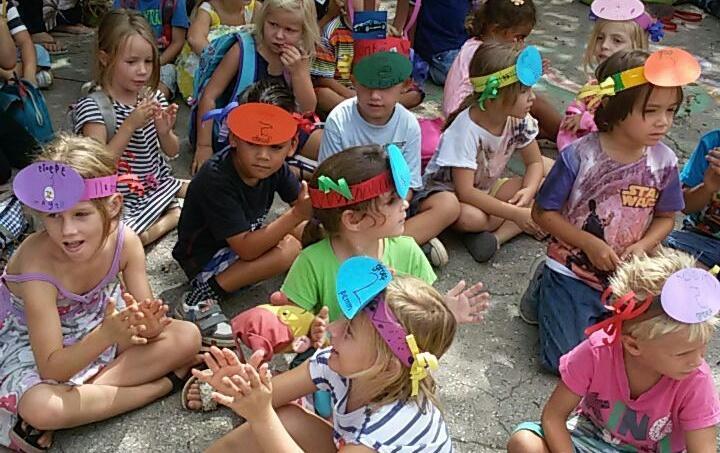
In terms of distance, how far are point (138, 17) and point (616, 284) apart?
2.05 meters

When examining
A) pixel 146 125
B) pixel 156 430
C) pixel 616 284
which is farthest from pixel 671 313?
pixel 146 125

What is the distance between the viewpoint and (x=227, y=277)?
2.64 meters

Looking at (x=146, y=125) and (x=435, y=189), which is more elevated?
(x=146, y=125)

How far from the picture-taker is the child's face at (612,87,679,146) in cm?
236

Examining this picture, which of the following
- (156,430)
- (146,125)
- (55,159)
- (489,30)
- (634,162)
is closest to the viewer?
(55,159)

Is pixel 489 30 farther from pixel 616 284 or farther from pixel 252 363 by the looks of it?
pixel 252 363

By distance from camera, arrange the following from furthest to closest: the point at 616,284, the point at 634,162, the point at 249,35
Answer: the point at 249,35
the point at 634,162
the point at 616,284

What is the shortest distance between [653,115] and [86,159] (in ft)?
5.13

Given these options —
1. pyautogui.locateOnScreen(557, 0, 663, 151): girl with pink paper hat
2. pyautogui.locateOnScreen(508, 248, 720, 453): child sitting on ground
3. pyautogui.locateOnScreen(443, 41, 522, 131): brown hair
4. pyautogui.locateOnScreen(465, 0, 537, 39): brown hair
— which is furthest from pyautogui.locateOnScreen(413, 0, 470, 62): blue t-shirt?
pyautogui.locateOnScreen(508, 248, 720, 453): child sitting on ground

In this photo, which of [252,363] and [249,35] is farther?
[249,35]

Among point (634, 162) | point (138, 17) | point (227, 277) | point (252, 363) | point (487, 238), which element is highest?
point (138, 17)

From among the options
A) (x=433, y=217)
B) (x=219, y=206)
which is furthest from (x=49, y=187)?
(x=433, y=217)

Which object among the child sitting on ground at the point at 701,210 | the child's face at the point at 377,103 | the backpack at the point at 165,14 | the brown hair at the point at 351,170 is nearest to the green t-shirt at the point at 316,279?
the brown hair at the point at 351,170

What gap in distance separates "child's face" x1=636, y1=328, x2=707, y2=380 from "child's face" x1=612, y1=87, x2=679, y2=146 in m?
0.84
